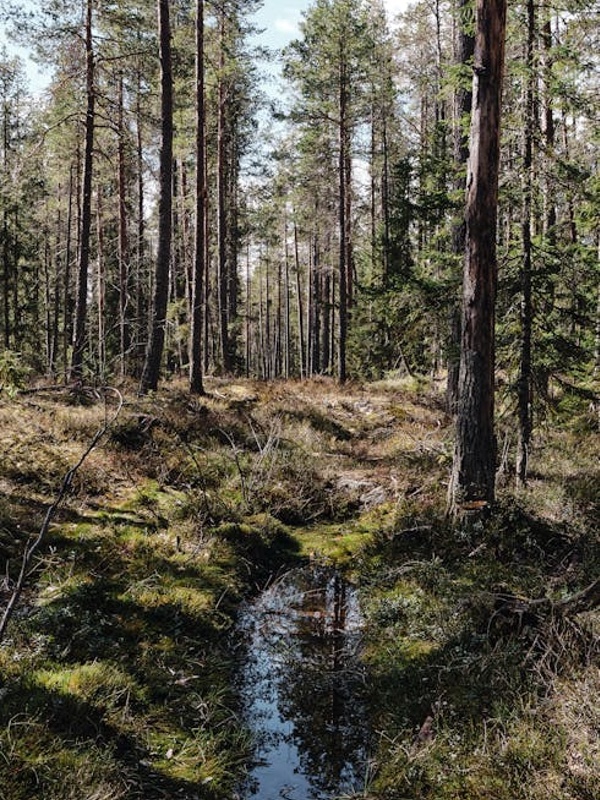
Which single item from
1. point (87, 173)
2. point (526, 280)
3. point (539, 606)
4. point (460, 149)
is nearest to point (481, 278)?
point (526, 280)

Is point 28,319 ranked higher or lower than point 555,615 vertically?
higher

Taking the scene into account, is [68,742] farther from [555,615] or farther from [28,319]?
[28,319]

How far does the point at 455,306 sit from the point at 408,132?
23.5m

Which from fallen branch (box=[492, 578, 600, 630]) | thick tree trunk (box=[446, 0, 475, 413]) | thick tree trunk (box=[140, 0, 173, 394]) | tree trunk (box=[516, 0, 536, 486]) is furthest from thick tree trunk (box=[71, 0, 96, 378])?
fallen branch (box=[492, 578, 600, 630])

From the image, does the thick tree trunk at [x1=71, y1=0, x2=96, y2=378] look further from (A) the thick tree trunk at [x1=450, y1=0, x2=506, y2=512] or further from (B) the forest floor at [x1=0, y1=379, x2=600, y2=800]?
(A) the thick tree trunk at [x1=450, y1=0, x2=506, y2=512]

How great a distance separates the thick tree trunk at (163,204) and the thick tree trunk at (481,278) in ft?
25.5

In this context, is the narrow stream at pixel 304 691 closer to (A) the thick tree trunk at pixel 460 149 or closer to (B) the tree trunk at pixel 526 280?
(B) the tree trunk at pixel 526 280

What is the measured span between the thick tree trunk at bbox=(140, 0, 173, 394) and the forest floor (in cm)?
216

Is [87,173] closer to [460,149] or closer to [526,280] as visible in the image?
[460,149]

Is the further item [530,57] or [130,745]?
[530,57]

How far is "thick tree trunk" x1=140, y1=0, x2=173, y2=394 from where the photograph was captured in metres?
13.3

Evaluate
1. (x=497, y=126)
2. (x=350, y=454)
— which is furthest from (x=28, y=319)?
(x=497, y=126)

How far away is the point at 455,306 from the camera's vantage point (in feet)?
35.2

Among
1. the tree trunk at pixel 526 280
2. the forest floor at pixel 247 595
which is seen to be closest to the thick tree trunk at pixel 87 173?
the forest floor at pixel 247 595
